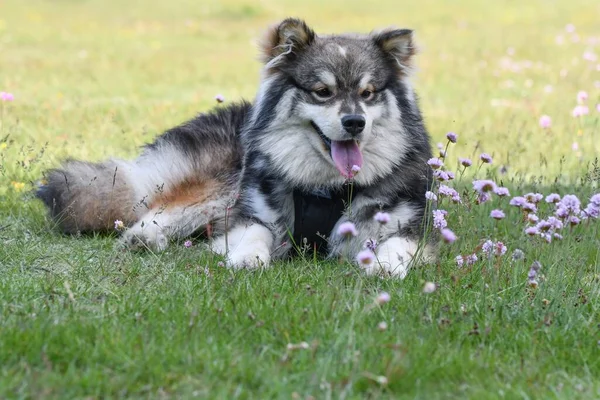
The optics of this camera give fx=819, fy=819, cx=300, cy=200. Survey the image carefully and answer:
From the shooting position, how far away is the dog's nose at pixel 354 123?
457 centimetres

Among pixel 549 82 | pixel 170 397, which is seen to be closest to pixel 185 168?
pixel 170 397

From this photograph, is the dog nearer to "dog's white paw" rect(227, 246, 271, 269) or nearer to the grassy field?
"dog's white paw" rect(227, 246, 271, 269)

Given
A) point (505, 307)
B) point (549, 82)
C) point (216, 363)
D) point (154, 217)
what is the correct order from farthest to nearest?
point (549, 82) < point (154, 217) < point (505, 307) < point (216, 363)

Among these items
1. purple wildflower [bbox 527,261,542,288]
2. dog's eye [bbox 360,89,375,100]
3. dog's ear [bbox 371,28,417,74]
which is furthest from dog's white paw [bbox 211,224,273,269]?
purple wildflower [bbox 527,261,542,288]

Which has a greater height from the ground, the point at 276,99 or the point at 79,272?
the point at 276,99

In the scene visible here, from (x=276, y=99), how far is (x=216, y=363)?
2.23 m

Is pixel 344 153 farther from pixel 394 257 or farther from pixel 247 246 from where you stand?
pixel 247 246

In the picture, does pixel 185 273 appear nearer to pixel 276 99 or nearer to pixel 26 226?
pixel 276 99

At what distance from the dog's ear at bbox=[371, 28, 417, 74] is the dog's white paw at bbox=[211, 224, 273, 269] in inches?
52.1

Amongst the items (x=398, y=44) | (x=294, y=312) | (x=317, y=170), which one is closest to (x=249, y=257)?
(x=317, y=170)

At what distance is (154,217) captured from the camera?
545cm

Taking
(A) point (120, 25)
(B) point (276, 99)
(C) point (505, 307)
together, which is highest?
(B) point (276, 99)

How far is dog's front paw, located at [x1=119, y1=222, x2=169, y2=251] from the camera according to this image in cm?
509

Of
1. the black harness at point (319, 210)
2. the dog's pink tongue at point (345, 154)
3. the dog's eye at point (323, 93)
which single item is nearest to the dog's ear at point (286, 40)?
the dog's eye at point (323, 93)
